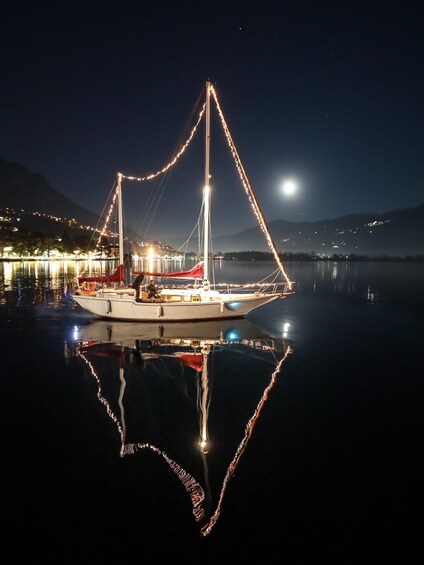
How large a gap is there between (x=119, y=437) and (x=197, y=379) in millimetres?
4354

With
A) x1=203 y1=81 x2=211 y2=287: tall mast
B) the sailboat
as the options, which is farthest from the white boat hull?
x1=203 y1=81 x2=211 y2=287: tall mast

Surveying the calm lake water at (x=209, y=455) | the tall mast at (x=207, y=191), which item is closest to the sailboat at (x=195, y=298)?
the tall mast at (x=207, y=191)

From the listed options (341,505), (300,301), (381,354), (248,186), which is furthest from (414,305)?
(341,505)

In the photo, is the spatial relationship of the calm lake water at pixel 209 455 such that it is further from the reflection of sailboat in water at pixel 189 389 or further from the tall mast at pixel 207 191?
the tall mast at pixel 207 191

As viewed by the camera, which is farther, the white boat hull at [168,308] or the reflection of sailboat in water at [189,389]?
the white boat hull at [168,308]

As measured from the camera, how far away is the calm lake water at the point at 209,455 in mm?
5133

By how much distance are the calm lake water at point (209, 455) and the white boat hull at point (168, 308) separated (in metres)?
3.93

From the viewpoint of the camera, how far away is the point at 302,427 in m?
8.62

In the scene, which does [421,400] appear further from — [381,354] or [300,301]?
[300,301]

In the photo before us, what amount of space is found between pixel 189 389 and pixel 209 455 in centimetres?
384

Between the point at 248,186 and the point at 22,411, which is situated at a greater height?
the point at 248,186

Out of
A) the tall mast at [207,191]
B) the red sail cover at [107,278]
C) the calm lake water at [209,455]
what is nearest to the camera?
the calm lake water at [209,455]

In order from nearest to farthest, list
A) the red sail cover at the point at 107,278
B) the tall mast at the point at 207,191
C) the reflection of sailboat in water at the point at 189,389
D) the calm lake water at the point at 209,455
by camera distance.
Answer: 1. the calm lake water at the point at 209,455
2. the reflection of sailboat in water at the point at 189,389
3. the tall mast at the point at 207,191
4. the red sail cover at the point at 107,278

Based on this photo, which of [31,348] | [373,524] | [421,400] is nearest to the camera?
[373,524]
